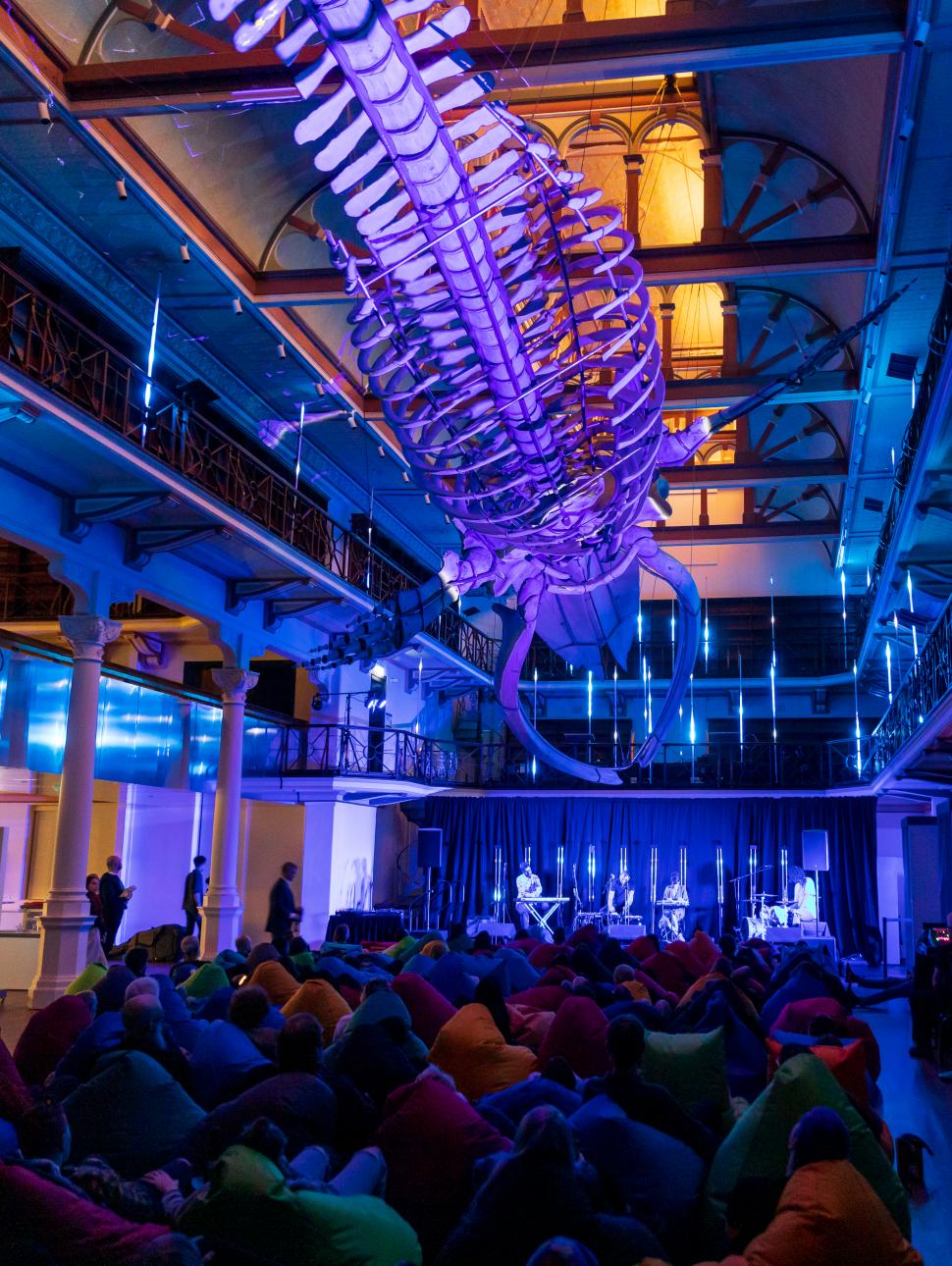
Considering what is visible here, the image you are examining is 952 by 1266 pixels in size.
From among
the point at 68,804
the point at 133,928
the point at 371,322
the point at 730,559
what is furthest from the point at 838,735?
the point at 371,322

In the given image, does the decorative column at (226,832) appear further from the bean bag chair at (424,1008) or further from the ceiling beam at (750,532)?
the bean bag chair at (424,1008)

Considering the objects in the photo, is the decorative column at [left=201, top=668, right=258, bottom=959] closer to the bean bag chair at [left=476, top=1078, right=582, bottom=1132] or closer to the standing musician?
the standing musician

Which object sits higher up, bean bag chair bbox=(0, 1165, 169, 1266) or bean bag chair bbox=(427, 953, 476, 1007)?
bean bag chair bbox=(427, 953, 476, 1007)

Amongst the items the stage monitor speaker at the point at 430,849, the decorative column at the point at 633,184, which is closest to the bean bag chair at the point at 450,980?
the decorative column at the point at 633,184

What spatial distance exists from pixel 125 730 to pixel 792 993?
902 centimetres

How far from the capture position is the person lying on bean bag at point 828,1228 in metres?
2.45

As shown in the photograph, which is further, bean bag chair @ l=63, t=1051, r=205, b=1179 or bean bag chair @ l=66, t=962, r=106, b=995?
bean bag chair @ l=66, t=962, r=106, b=995

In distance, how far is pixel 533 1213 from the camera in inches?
98.7

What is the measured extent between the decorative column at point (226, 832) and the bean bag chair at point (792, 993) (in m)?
8.21

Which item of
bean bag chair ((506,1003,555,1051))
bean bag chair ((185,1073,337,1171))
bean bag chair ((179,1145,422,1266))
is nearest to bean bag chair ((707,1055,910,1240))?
bean bag chair ((185,1073,337,1171))

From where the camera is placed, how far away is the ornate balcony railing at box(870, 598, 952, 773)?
11875mm

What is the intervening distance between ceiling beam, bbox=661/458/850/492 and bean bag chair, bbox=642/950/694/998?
884cm

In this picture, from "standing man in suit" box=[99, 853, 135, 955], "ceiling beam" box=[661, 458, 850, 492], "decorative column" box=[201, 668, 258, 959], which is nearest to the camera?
"standing man in suit" box=[99, 853, 135, 955]

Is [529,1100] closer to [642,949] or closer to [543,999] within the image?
[543,999]
